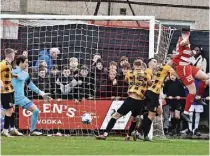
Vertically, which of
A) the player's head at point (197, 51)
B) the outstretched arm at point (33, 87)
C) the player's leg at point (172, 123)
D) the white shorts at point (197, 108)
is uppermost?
the player's head at point (197, 51)

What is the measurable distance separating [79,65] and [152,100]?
3.21m

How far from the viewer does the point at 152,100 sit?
17.2m

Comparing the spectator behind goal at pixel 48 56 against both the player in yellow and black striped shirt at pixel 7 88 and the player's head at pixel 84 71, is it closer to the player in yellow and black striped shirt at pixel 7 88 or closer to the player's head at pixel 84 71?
the player's head at pixel 84 71

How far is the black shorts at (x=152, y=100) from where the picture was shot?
17.2 metres

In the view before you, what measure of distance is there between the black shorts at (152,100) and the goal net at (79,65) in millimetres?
2152

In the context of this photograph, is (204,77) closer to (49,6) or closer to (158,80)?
(158,80)

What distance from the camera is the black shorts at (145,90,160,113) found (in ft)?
56.4

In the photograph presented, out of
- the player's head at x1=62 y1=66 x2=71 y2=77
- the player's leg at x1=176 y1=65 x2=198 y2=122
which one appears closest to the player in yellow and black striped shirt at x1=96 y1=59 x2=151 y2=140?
the player's leg at x1=176 y1=65 x2=198 y2=122

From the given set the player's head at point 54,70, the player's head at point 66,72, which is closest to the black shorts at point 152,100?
the player's head at point 66,72

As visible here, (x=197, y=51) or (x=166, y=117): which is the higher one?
(x=197, y=51)

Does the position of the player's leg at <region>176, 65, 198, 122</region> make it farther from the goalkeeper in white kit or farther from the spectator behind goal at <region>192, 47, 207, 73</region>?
the goalkeeper in white kit

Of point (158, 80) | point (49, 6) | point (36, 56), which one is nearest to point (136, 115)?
point (158, 80)

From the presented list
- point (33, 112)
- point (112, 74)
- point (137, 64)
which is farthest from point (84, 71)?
point (137, 64)

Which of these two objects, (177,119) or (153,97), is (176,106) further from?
(153,97)
